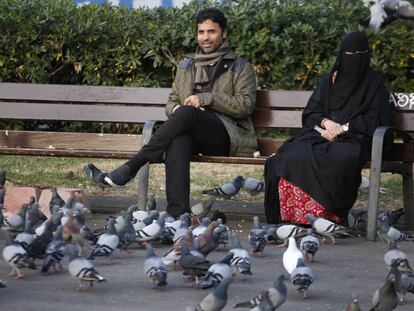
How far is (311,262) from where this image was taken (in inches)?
305

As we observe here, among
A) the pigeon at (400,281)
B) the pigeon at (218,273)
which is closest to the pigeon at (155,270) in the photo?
the pigeon at (218,273)

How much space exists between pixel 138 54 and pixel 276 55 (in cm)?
136

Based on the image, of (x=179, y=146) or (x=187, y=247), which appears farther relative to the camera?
(x=179, y=146)

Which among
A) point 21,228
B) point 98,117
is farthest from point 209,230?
point 98,117

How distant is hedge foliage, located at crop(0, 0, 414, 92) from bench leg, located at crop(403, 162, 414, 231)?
9.52 feet

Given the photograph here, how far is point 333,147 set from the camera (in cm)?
868

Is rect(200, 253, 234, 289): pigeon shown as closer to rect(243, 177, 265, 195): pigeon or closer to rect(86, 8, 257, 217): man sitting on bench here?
rect(86, 8, 257, 217): man sitting on bench

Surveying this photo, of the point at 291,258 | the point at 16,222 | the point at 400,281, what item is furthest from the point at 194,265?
the point at 16,222

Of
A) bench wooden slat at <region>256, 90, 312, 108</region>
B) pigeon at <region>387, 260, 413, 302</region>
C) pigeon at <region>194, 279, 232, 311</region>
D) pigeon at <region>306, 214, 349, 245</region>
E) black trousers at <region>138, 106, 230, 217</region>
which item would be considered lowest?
pigeon at <region>306, 214, 349, 245</region>

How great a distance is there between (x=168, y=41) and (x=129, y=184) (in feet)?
4.82

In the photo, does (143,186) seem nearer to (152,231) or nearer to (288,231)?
(152,231)

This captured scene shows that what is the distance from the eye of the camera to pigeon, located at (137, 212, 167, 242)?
25.5 feet

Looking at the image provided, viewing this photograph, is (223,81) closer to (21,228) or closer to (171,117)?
(171,117)

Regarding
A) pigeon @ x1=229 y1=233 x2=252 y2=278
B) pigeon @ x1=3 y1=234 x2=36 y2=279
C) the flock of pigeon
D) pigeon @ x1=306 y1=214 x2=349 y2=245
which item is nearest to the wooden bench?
the flock of pigeon
